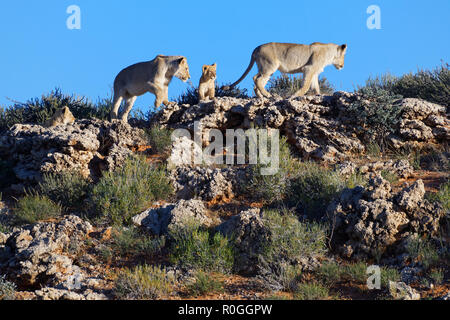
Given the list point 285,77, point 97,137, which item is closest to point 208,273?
point 97,137

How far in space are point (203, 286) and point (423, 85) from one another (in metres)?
9.92

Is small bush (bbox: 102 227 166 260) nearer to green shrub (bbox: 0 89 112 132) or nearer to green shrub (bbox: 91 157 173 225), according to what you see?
green shrub (bbox: 91 157 173 225)

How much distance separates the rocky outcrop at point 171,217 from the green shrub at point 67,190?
1708mm

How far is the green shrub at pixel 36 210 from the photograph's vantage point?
387 inches

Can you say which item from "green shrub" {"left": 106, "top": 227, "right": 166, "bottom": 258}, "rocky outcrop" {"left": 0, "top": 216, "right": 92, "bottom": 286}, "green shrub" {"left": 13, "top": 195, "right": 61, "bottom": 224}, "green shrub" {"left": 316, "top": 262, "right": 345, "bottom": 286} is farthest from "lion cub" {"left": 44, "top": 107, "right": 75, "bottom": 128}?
"green shrub" {"left": 316, "top": 262, "right": 345, "bottom": 286}

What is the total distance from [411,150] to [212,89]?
5.33m

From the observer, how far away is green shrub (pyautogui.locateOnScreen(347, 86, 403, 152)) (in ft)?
40.0

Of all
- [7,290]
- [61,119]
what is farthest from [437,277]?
[61,119]

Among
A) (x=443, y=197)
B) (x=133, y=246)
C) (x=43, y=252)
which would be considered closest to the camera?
(x=43, y=252)

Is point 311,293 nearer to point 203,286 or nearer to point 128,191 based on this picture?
point 203,286

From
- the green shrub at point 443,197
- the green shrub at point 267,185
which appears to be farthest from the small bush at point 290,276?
the green shrub at point 443,197

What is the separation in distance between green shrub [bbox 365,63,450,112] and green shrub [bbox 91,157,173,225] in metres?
6.69

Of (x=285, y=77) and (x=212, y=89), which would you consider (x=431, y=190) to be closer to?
(x=212, y=89)

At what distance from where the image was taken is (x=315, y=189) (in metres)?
9.96
